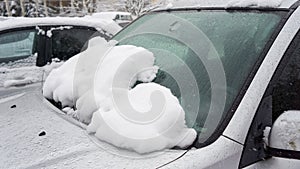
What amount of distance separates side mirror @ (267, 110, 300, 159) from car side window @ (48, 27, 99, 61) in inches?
113

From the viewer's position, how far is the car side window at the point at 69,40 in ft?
13.9

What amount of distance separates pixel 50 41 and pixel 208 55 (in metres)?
2.55

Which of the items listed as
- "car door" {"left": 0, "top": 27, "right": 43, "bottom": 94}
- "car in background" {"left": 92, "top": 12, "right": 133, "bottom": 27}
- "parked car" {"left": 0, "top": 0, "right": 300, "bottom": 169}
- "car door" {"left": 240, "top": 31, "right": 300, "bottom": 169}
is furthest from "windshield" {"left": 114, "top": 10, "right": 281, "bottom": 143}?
"car in background" {"left": 92, "top": 12, "right": 133, "bottom": 27}

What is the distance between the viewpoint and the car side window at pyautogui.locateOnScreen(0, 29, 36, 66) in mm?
4102

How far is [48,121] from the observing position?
2117 mm

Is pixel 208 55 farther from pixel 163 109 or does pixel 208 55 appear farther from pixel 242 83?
pixel 163 109

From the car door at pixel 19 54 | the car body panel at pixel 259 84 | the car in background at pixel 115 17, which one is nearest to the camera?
the car body panel at pixel 259 84

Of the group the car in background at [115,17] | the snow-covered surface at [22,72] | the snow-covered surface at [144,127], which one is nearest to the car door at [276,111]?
the snow-covered surface at [144,127]

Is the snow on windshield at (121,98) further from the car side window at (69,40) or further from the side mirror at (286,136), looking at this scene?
the car side window at (69,40)

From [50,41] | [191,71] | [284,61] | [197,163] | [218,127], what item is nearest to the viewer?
[197,163]

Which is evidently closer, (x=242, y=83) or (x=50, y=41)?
(x=242, y=83)

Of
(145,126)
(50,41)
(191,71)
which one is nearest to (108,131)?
(145,126)

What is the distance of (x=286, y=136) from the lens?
1.64 metres

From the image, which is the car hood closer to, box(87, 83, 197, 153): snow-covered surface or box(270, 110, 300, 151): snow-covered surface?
box(87, 83, 197, 153): snow-covered surface
